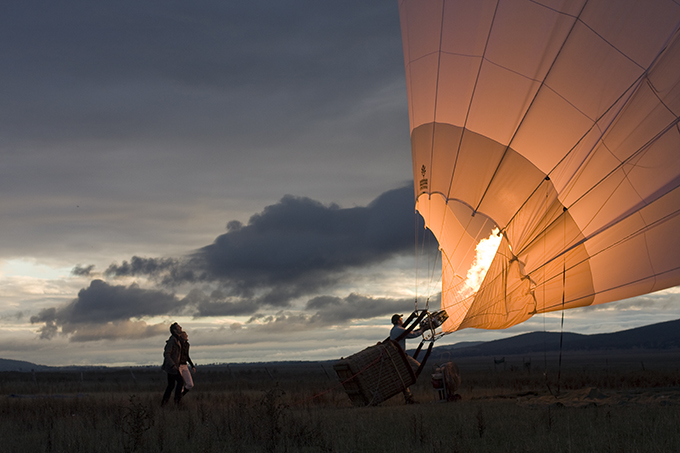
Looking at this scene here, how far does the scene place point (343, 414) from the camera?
33.3 feet

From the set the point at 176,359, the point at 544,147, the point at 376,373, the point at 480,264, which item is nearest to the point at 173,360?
the point at 176,359

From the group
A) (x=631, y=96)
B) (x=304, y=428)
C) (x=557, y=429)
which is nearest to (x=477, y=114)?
(x=631, y=96)

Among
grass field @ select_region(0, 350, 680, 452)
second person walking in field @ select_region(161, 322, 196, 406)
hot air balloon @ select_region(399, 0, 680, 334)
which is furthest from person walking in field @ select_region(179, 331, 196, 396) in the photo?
hot air balloon @ select_region(399, 0, 680, 334)

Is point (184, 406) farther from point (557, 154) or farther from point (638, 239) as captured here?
point (638, 239)

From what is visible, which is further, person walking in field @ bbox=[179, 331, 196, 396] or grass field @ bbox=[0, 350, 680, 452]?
person walking in field @ bbox=[179, 331, 196, 396]

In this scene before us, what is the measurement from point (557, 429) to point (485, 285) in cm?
386

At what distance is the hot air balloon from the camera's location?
9.24 metres

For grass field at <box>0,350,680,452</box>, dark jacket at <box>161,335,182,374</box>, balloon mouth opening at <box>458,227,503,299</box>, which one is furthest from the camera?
dark jacket at <box>161,335,182,374</box>

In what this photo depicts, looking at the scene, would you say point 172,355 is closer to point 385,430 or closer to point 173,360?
point 173,360

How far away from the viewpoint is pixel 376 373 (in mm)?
11922

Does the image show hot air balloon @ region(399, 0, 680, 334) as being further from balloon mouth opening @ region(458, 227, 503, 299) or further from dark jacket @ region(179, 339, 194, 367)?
dark jacket @ region(179, 339, 194, 367)

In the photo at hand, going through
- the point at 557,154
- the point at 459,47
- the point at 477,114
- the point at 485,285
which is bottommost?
the point at 485,285

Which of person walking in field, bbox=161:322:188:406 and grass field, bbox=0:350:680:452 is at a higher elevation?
person walking in field, bbox=161:322:188:406

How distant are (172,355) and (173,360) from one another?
0.34 feet
